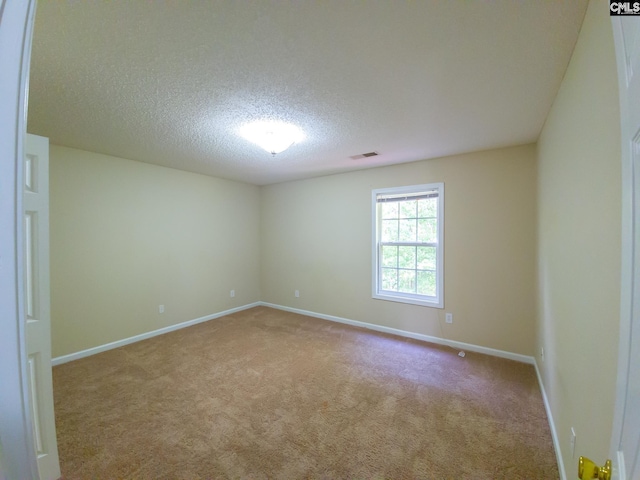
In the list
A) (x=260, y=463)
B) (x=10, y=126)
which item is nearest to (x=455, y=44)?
(x=10, y=126)

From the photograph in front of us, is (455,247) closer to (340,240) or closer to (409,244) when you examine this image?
(409,244)

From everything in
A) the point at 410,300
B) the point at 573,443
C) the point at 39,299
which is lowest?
the point at 573,443

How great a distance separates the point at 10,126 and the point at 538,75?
2.30 m

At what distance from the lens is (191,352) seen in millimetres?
3174

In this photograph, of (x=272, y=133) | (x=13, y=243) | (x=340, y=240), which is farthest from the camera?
(x=340, y=240)

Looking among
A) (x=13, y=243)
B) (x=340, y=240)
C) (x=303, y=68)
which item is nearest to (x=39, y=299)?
(x=13, y=243)

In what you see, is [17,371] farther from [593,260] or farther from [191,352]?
[191,352]

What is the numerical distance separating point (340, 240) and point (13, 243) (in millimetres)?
3956

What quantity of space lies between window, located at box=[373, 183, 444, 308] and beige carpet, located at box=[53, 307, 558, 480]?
737 millimetres

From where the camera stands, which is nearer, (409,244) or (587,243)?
(587,243)

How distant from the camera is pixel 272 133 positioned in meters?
2.39

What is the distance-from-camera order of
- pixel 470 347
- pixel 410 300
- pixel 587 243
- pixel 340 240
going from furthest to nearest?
pixel 340 240, pixel 410 300, pixel 470 347, pixel 587 243

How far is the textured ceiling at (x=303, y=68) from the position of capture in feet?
3.83

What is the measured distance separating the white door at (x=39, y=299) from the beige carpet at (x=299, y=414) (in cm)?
34
